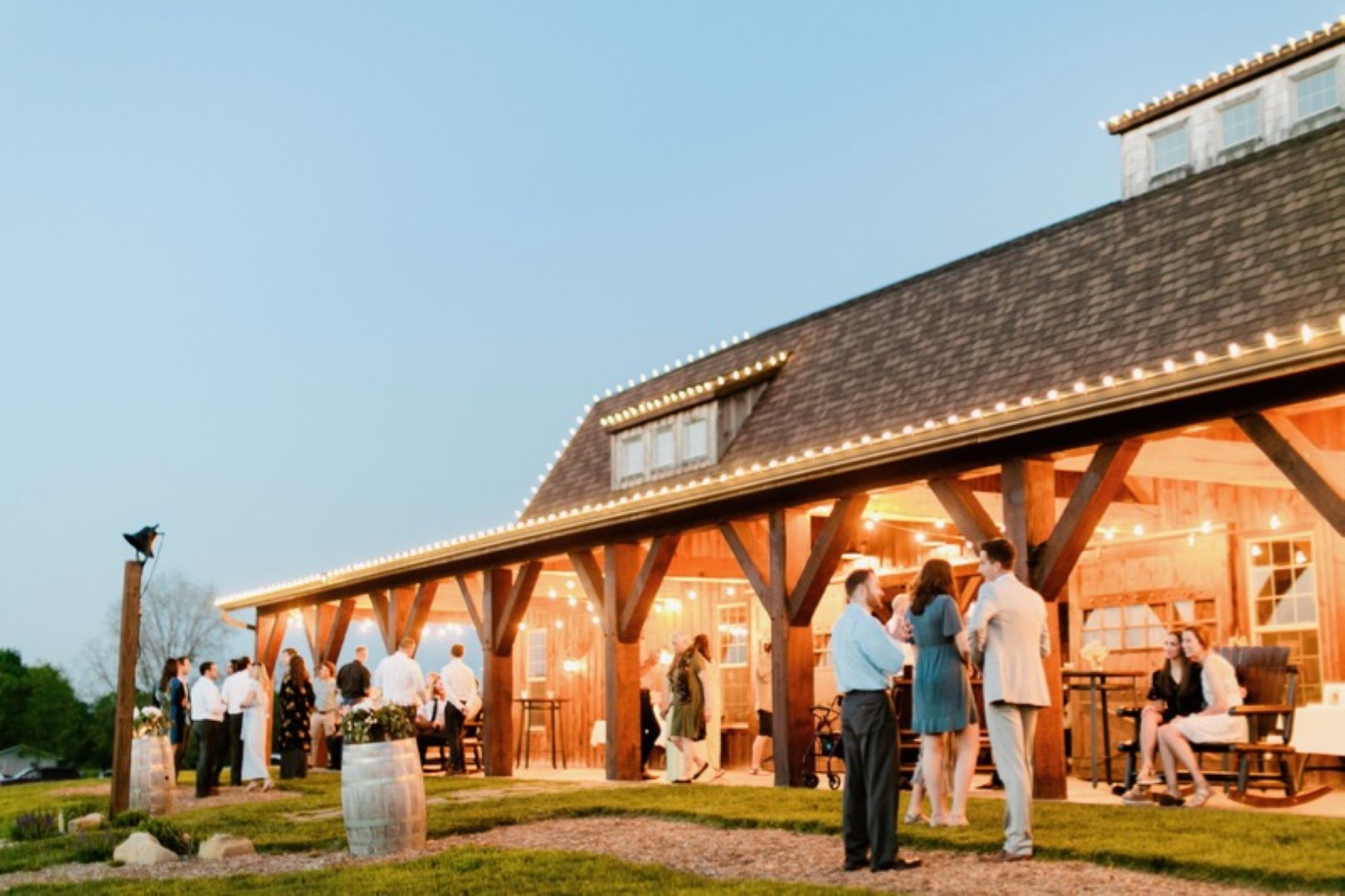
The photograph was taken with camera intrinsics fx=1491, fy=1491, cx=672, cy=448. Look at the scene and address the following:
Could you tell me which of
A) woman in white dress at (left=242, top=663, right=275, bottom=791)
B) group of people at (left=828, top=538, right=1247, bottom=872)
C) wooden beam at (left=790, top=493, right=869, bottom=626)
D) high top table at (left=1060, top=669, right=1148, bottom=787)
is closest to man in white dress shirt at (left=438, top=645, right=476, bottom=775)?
woman in white dress at (left=242, top=663, right=275, bottom=791)

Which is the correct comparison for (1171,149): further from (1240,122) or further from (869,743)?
(869,743)

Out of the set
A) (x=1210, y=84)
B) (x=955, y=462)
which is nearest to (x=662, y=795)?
(x=955, y=462)

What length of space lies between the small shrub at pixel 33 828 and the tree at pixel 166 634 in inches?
1918

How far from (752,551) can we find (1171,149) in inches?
358

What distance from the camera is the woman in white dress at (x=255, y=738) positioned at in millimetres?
17469

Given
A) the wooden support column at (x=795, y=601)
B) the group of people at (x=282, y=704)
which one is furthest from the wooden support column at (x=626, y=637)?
the group of people at (x=282, y=704)

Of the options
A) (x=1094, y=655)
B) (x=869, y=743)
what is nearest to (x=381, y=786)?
(x=869, y=743)

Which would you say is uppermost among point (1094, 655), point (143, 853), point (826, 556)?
point (826, 556)

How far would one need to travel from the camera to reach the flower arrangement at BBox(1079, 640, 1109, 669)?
45.2 feet

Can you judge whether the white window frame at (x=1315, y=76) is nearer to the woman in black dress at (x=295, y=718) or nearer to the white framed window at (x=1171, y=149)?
the white framed window at (x=1171, y=149)

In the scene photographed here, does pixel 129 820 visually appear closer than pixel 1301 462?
No

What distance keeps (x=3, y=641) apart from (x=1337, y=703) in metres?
146

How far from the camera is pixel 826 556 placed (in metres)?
12.7

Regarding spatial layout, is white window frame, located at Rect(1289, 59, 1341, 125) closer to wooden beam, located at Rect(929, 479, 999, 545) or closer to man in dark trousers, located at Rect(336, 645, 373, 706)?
wooden beam, located at Rect(929, 479, 999, 545)
